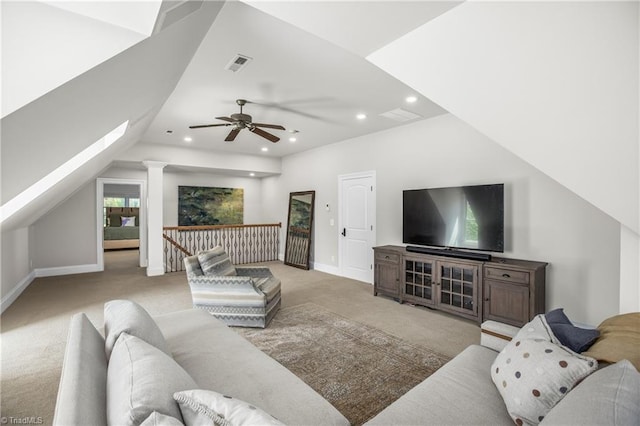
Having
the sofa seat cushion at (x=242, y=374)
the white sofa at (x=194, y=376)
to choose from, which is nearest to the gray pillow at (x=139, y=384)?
the white sofa at (x=194, y=376)

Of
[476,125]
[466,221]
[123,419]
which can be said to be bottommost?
[123,419]

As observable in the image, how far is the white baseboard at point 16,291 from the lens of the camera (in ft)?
13.0

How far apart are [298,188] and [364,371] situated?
16.7 ft

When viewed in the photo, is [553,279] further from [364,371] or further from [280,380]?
[280,380]

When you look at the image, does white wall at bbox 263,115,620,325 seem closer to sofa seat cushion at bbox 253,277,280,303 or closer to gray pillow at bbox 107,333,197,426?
sofa seat cushion at bbox 253,277,280,303

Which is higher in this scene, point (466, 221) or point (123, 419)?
point (466, 221)

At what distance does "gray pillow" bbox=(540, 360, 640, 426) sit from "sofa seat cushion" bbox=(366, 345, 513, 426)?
344 mm

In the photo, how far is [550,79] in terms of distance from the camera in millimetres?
1619

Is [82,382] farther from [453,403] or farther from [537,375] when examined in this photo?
[537,375]

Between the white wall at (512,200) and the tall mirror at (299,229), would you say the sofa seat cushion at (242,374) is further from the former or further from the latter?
the tall mirror at (299,229)

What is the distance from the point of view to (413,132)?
15.6ft

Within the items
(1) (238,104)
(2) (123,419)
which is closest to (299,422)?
(2) (123,419)

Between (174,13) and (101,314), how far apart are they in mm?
3818

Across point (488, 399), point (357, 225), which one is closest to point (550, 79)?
point (488, 399)
